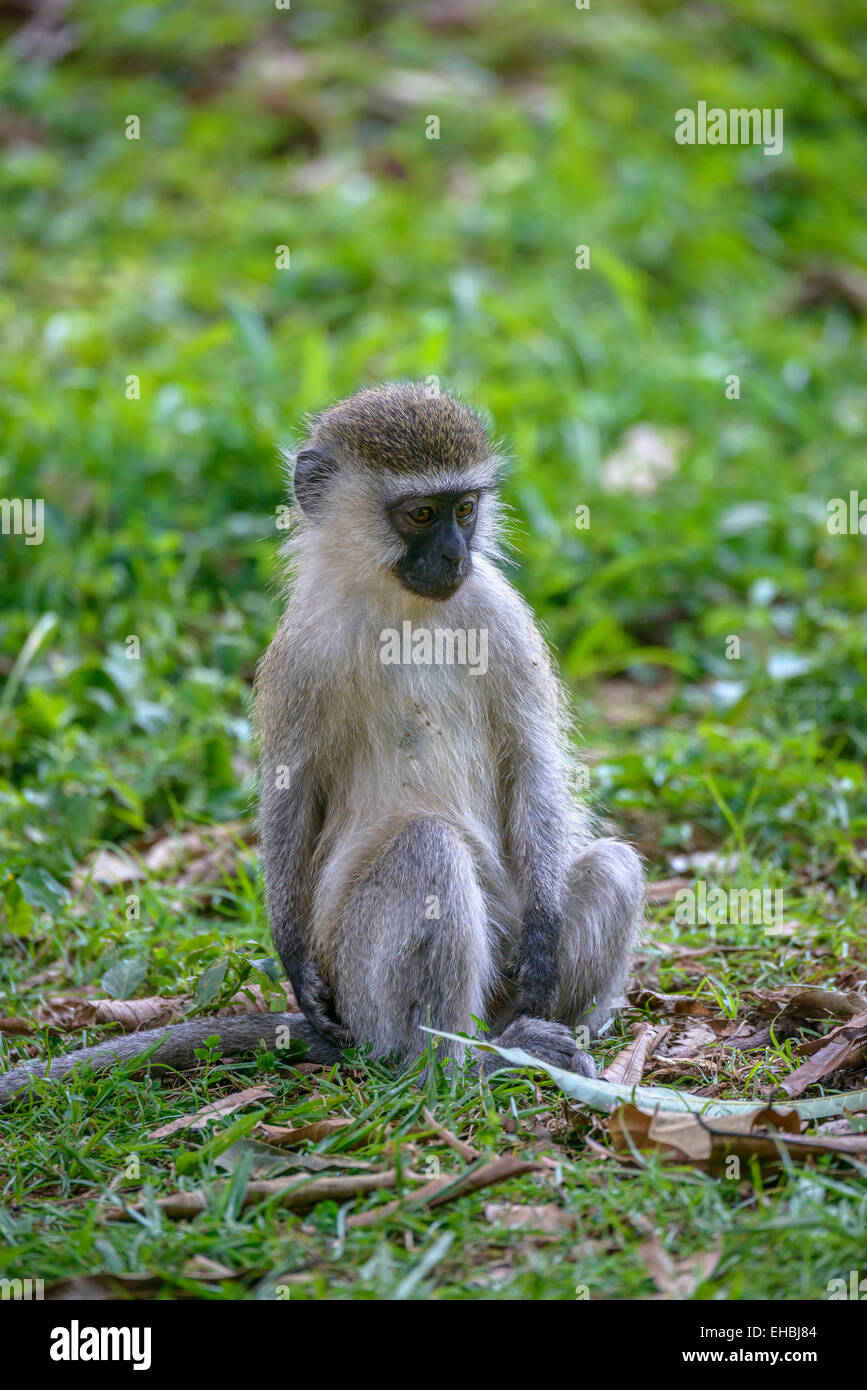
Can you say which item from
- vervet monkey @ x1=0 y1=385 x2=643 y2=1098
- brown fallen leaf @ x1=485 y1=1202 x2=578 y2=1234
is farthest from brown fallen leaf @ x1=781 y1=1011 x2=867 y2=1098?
brown fallen leaf @ x1=485 y1=1202 x2=578 y2=1234

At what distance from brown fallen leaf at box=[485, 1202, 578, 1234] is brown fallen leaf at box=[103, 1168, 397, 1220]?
12.0 inches

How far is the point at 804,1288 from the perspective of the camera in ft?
11.8

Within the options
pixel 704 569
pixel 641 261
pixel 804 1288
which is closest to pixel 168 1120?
pixel 804 1288

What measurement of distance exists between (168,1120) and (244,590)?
14.4ft

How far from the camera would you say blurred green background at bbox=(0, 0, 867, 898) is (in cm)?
740

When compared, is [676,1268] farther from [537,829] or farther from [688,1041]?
[537,829]

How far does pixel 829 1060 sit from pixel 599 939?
909mm

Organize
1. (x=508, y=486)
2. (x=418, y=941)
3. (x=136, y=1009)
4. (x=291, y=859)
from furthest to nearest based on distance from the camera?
(x=508, y=486), (x=136, y=1009), (x=291, y=859), (x=418, y=941)

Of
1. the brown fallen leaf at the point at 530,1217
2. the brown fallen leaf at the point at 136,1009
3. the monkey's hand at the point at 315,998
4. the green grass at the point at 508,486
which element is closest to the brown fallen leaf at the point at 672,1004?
the green grass at the point at 508,486

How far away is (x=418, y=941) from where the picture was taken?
15.7 ft

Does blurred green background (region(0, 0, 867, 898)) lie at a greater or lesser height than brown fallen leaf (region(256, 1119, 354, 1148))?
greater

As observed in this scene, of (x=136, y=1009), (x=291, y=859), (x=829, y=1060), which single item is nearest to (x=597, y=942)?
(x=829, y=1060)

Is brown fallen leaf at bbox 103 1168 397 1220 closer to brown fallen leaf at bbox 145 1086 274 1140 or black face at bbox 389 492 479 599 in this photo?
brown fallen leaf at bbox 145 1086 274 1140
